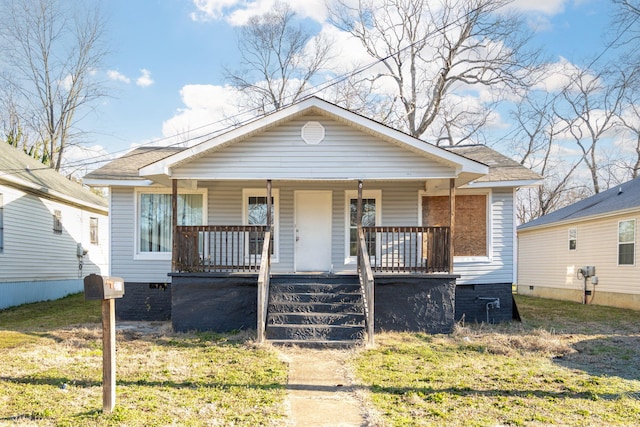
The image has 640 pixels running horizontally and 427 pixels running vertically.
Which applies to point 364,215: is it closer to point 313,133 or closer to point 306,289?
point 313,133

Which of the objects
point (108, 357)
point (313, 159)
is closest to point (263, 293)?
point (313, 159)

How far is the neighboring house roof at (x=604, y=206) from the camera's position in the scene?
15.0m

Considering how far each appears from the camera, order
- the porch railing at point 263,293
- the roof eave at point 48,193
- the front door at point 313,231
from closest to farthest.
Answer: the porch railing at point 263,293
the front door at point 313,231
the roof eave at point 48,193

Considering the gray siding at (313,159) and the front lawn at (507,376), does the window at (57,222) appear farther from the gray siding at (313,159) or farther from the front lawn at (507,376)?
the front lawn at (507,376)

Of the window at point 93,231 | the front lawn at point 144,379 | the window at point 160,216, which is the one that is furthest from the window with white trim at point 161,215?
the window at point 93,231

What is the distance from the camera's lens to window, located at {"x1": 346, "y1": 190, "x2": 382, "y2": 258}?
12.1 metres

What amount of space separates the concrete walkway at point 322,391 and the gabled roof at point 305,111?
4.22 metres

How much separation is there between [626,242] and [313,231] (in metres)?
9.60

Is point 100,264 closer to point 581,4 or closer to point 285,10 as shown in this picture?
point 285,10

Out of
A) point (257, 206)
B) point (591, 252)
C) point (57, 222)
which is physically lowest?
point (591, 252)

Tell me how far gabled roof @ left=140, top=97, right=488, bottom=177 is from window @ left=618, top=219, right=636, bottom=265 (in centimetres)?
760

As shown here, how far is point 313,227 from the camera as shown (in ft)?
39.7

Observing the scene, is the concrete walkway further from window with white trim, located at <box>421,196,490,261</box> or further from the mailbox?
window with white trim, located at <box>421,196,490,261</box>

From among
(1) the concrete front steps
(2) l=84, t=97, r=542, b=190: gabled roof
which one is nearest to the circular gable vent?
(2) l=84, t=97, r=542, b=190: gabled roof
